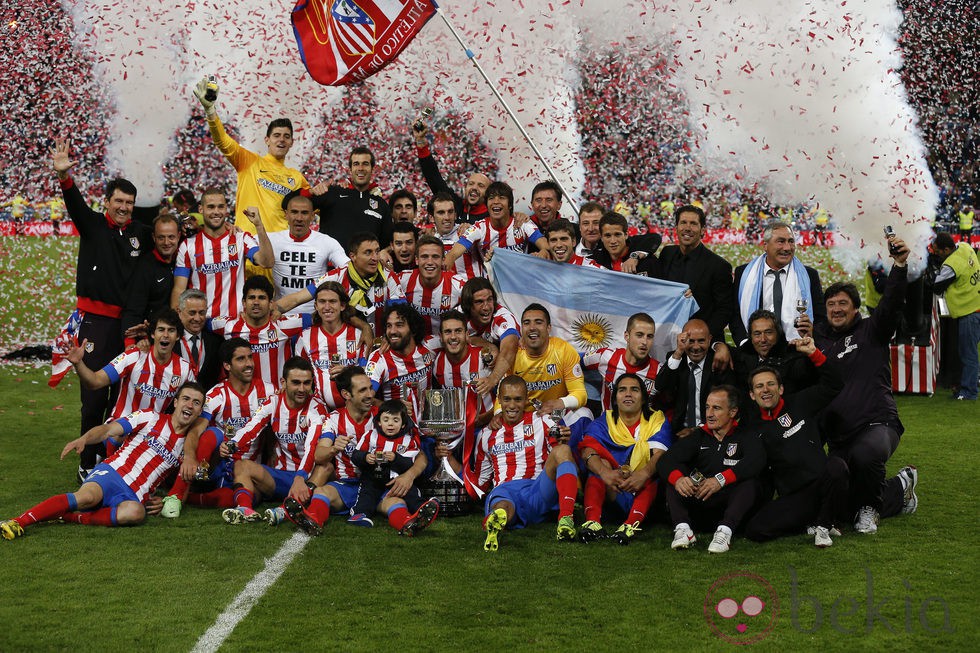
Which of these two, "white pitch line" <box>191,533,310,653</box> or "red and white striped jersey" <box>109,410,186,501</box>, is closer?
"white pitch line" <box>191,533,310,653</box>

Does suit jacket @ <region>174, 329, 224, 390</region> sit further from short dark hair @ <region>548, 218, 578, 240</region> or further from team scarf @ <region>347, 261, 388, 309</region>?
short dark hair @ <region>548, 218, 578, 240</region>

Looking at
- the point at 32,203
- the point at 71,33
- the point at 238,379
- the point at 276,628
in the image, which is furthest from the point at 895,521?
the point at 32,203

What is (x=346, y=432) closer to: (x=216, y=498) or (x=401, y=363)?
(x=401, y=363)

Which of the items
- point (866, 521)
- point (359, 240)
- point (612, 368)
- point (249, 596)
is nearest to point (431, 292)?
point (359, 240)

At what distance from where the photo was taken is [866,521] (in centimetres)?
616

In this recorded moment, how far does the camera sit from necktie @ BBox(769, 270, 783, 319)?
7094 millimetres

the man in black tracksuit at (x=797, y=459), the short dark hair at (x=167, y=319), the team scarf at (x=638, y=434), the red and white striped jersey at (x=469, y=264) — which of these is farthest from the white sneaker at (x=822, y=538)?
the short dark hair at (x=167, y=319)

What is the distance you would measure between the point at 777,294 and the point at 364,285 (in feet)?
9.36

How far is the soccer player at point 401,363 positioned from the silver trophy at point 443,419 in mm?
288

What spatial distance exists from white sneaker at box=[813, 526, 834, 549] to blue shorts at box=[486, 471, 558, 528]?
154 centimetres

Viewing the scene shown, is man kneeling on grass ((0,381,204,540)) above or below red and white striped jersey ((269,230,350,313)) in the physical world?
below

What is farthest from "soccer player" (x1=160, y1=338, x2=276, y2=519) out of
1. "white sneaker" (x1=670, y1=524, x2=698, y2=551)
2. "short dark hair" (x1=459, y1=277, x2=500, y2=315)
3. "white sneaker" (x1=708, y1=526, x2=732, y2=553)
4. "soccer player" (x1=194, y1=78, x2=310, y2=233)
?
"white sneaker" (x1=708, y1=526, x2=732, y2=553)

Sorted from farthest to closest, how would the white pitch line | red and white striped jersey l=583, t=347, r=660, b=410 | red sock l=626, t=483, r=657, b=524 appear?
red and white striped jersey l=583, t=347, r=660, b=410
red sock l=626, t=483, r=657, b=524
the white pitch line

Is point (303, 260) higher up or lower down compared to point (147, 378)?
higher up
